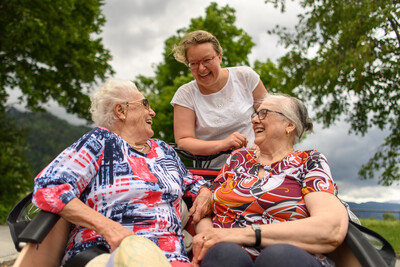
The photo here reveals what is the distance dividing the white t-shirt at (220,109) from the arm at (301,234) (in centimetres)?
143

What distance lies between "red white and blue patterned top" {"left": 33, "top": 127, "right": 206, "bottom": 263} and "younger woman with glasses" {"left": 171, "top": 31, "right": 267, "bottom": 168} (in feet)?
3.16

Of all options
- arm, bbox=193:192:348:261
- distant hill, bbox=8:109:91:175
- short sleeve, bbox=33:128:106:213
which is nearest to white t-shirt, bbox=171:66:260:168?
short sleeve, bbox=33:128:106:213

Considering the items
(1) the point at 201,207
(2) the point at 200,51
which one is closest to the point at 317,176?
(1) the point at 201,207

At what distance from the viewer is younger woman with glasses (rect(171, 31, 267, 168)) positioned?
10.0 feet

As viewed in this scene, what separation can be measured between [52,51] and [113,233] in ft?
35.7

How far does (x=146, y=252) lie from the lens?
1512 millimetres

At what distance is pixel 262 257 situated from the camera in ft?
5.29

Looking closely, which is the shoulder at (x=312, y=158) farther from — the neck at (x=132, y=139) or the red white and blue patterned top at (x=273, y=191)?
the neck at (x=132, y=139)

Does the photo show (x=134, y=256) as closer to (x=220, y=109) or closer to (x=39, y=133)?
(x=220, y=109)

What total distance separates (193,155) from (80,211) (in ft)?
4.81

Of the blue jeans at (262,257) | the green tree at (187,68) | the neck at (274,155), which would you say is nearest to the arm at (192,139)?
Answer: the neck at (274,155)

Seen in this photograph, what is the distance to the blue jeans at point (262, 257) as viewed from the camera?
5.13 ft

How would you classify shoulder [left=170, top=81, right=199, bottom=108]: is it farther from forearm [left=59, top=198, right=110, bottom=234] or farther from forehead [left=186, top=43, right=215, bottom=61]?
forearm [left=59, top=198, right=110, bottom=234]

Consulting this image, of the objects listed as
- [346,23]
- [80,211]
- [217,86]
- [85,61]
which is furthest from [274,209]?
[85,61]
